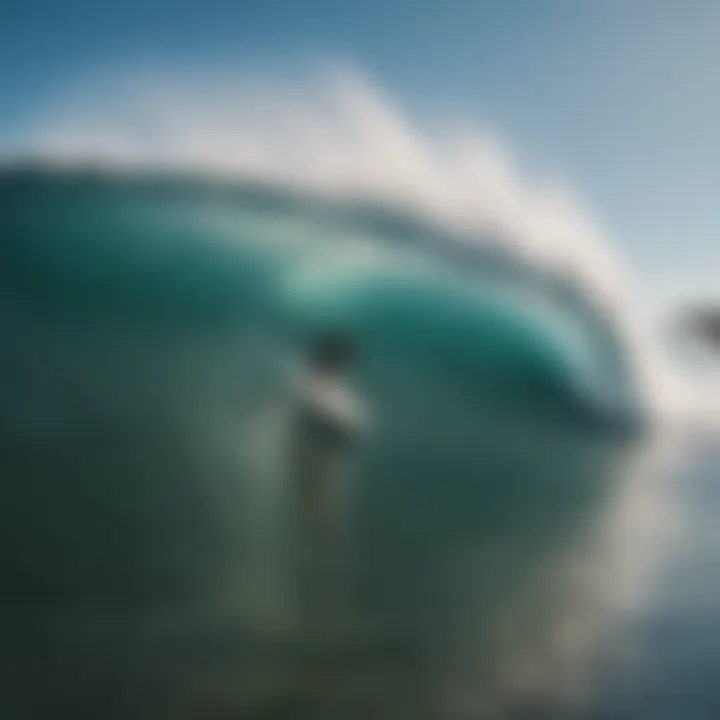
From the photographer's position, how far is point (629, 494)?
2.24 metres

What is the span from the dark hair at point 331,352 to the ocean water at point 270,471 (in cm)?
4

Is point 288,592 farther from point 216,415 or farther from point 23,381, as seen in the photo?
point 23,381

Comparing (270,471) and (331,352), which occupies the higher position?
(331,352)

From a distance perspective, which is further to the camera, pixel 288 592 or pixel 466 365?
pixel 466 365

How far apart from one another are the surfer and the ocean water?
0.04 metres

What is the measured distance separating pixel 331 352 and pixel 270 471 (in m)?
0.37

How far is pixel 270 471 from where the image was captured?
2164 mm

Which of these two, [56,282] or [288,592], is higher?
[56,282]

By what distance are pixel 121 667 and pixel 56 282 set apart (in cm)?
106

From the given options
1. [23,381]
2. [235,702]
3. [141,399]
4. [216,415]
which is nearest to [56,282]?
[23,381]

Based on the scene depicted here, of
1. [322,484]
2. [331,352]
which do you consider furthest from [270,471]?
[331,352]

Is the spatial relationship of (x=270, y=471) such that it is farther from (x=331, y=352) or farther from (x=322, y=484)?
(x=331, y=352)

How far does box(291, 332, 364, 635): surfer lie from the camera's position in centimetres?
212

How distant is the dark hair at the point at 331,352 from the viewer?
217cm
